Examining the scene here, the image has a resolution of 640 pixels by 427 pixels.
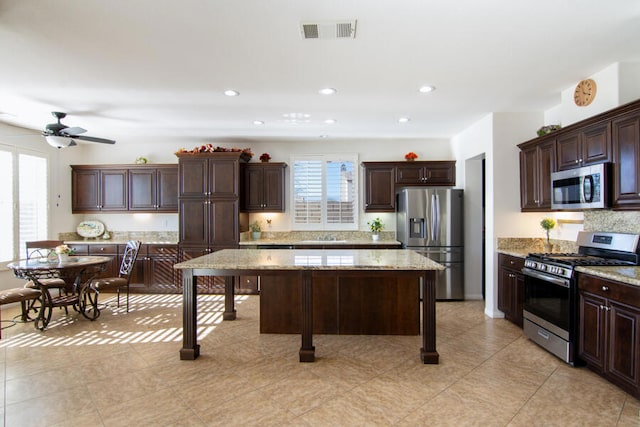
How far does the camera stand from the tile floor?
7.27 feet

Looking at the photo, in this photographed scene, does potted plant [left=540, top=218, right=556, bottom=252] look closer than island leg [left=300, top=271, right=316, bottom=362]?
No

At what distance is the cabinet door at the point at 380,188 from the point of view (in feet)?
19.0

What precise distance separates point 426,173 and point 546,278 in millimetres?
2896

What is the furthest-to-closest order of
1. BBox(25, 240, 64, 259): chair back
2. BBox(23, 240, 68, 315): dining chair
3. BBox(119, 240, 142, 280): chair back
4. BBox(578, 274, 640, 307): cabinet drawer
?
1. BBox(119, 240, 142, 280): chair back
2. BBox(25, 240, 64, 259): chair back
3. BBox(23, 240, 68, 315): dining chair
4. BBox(578, 274, 640, 307): cabinet drawer

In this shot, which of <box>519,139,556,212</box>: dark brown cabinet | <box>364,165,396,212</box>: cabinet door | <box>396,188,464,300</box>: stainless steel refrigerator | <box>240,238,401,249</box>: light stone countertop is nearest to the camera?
<box>519,139,556,212</box>: dark brown cabinet

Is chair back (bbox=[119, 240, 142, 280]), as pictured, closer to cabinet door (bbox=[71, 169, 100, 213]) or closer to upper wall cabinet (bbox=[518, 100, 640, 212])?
cabinet door (bbox=[71, 169, 100, 213])

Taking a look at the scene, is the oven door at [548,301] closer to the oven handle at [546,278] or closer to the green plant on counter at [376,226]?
the oven handle at [546,278]

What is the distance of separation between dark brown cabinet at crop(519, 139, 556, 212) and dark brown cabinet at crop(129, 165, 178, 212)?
531 cm

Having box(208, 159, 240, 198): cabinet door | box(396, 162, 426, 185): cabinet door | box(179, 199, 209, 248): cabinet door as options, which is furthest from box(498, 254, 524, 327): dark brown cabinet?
box(179, 199, 209, 248): cabinet door

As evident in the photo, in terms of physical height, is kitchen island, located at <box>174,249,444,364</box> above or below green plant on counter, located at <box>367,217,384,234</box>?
below

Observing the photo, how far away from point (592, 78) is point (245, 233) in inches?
198

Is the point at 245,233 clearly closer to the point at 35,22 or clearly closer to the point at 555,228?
the point at 35,22

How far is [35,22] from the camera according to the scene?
2.31m

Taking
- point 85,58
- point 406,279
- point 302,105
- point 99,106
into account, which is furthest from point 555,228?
point 99,106
